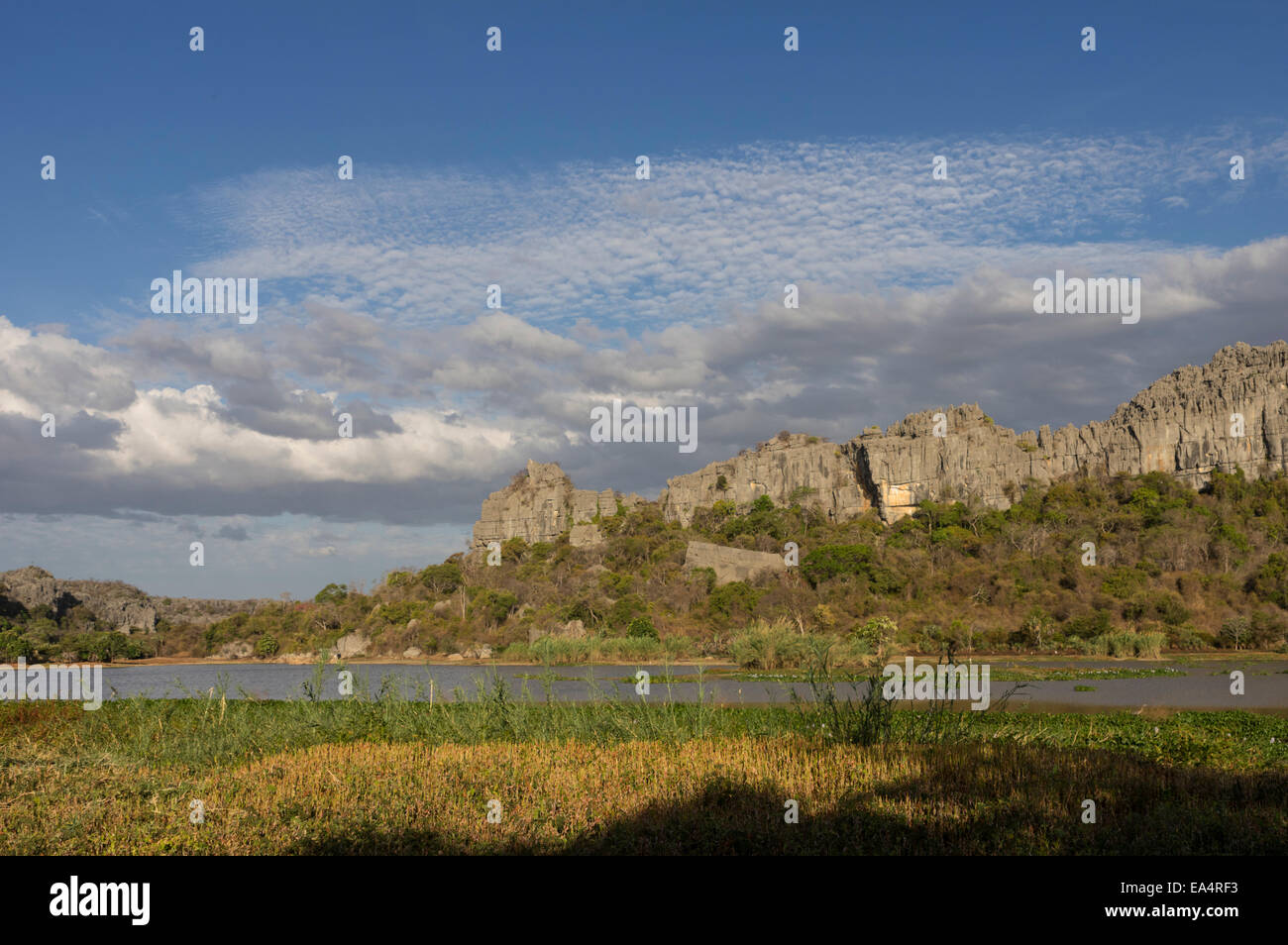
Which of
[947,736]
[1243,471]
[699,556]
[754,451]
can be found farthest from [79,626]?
[1243,471]

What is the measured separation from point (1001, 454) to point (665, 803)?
96131 millimetres

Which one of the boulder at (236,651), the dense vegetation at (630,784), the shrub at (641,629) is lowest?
the boulder at (236,651)

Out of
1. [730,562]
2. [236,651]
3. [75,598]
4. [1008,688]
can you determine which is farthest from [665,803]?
[75,598]

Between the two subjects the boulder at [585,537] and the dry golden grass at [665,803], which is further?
the boulder at [585,537]

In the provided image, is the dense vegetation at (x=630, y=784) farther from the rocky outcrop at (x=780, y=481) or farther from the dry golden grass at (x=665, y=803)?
the rocky outcrop at (x=780, y=481)

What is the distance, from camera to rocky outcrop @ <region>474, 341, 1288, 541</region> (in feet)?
288

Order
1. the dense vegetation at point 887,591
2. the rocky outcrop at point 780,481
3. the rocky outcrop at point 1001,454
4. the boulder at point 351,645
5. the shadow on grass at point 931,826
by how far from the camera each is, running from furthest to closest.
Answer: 1. the rocky outcrop at point 780,481
2. the rocky outcrop at point 1001,454
3. the boulder at point 351,645
4. the dense vegetation at point 887,591
5. the shadow on grass at point 931,826

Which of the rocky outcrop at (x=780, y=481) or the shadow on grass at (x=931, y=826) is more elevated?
the rocky outcrop at (x=780, y=481)

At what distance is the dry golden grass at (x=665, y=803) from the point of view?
7.50 m

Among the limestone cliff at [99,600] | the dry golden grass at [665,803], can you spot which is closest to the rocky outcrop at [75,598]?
the limestone cliff at [99,600]

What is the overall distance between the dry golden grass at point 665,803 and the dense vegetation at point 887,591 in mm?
24066

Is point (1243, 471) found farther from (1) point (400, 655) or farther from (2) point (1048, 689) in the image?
(1) point (400, 655)

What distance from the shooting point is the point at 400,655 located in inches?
2630
